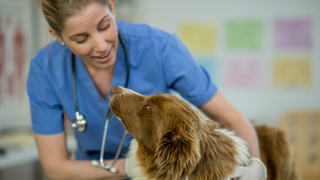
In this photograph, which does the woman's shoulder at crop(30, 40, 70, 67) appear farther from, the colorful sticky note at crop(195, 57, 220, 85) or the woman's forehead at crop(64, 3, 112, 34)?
the colorful sticky note at crop(195, 57, 220, 85)

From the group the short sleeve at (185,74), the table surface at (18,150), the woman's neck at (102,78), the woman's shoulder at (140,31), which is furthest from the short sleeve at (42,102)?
the table surface at (18,150)

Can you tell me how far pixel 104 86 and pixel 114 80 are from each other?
0.08 m

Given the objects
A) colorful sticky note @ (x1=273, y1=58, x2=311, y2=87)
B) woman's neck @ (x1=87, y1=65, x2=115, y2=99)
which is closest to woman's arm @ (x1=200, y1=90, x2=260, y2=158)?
woman's neck @ (x1=87, y1=65, x2=115, y2=99)

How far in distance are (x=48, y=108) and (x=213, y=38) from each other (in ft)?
6.67

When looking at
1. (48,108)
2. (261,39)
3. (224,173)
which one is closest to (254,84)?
(261,39)

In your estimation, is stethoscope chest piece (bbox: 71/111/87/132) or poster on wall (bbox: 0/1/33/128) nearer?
stethoscope chest piece (bbox: 71/111/87/132)

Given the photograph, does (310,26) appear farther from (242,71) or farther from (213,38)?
(213,38)

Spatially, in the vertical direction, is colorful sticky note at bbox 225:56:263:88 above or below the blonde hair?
below

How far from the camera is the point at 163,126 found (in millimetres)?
1006

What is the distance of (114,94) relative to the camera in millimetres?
1115

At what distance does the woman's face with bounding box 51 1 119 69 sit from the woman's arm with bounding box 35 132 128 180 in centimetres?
44

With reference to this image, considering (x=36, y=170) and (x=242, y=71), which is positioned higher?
(x=242, y=71)

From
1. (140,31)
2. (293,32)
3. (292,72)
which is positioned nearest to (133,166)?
(140,31)

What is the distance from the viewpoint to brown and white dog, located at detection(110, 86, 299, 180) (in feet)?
3.05
